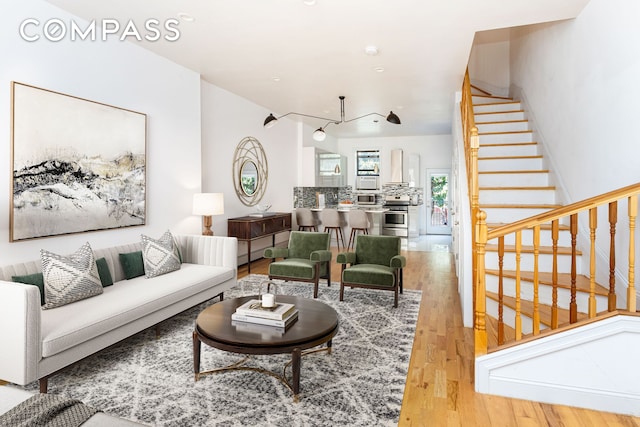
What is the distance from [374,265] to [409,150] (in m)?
6.90

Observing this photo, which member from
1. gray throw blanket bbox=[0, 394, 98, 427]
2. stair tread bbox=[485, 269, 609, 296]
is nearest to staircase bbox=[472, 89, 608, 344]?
stair tread bbox=[485, 269, 609, 296]

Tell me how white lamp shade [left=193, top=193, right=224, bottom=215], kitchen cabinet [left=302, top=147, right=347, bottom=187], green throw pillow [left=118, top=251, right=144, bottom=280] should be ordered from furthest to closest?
kitchen cabinet [left=302, top=147, right=347, bottom=187] < white lamp shade [left=193, top=193, right=224, bottom=215] < green throw pillow [left=118, top=251, right=144, bottom=280]

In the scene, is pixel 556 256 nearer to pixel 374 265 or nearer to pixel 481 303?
pixel 481 303

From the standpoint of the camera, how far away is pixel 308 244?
5.23 meters

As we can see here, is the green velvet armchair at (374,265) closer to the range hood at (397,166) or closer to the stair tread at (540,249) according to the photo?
the stair tread at (540,249)

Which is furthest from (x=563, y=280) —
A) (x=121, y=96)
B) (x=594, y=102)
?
(x=121, y=96)

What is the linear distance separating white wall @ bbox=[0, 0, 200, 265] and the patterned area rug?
127 cm

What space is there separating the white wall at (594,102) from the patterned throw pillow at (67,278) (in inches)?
166

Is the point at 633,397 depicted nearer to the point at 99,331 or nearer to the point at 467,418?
the point at 467,418

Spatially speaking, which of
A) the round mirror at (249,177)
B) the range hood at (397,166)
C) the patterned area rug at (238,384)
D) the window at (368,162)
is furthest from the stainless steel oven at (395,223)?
the patterned area rug at (238,384)

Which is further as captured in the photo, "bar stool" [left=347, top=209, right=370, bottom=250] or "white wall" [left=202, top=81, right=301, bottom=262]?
"bar stool" [left=347, top=209, right=370, bottom=250]

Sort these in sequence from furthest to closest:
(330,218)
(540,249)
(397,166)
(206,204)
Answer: (397,166)
(330,218)
(206,204)
(540,249)

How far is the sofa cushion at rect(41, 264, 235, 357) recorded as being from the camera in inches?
98.1

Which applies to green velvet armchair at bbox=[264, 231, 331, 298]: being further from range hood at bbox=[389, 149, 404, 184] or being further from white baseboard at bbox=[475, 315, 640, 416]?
range hood at bbox=[389, 149, 404, 184]
